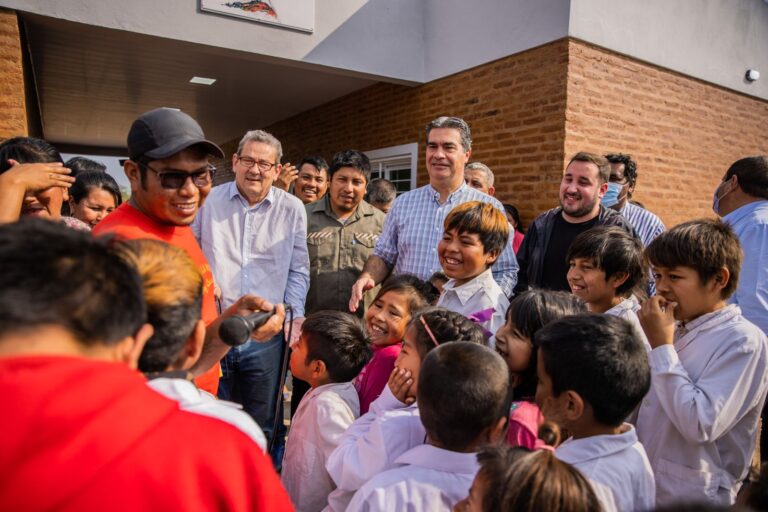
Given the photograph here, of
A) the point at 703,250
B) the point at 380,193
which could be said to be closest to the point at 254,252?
the point at 703,250

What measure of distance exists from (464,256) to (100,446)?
6.94 ft

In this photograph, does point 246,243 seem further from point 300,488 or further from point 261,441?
point 261,441

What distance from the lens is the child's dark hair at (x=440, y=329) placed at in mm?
1979

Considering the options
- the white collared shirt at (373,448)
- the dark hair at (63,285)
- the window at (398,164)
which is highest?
the window at (398,164)

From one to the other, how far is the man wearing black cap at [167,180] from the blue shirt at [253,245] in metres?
1.06

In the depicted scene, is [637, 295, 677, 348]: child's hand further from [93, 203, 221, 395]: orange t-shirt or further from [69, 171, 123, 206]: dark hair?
[69, 171, 123, 206]: dark hair

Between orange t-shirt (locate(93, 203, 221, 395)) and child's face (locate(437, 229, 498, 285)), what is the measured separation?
1.18 m

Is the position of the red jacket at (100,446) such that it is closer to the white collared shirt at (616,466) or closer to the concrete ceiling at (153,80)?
the white collared shirt at (616,466)

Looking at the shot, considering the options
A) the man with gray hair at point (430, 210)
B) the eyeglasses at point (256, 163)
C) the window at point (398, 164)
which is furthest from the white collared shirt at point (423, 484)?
the window at point (398, 164)

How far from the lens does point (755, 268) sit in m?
3.22

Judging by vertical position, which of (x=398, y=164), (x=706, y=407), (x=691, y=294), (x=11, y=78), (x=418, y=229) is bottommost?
(x=706, y=407)

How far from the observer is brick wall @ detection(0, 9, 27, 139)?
16.0ft

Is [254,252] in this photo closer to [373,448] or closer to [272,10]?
[373,448]

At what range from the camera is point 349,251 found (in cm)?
398
